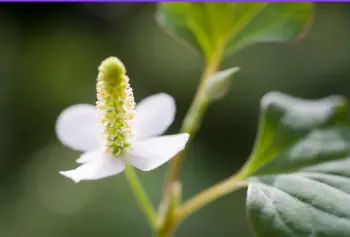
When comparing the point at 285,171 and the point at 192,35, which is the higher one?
the point at 192,35

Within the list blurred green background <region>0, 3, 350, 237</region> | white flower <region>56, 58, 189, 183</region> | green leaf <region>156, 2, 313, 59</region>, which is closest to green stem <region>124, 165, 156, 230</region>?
white flower <region>56, 58, 189, 183</region>

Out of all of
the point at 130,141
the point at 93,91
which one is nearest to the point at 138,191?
the point at 130,141

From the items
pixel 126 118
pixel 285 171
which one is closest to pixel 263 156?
pixel 285 171

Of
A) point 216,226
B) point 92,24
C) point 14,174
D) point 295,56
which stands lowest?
point 216,226

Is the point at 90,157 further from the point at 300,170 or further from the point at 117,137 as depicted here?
the point at 300,170

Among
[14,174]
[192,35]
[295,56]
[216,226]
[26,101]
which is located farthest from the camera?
[295,56]

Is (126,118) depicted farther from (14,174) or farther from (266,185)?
(14,174)

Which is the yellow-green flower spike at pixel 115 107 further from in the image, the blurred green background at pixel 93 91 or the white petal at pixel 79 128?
the blurred green background at pixel 93 91
